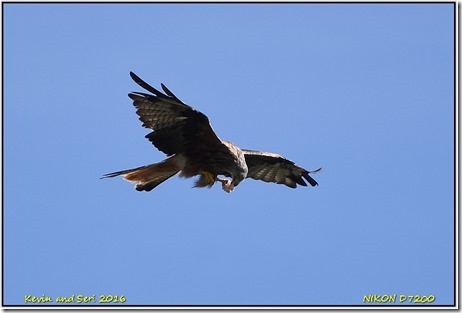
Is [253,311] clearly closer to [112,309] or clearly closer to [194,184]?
[112,309]

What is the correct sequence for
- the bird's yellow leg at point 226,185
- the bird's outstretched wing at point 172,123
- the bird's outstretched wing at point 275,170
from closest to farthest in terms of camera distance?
the bird's outstretched wing at point 172,123, the bird's yellow leg at point 226,185, the bird's outstretched wing at point 275,170

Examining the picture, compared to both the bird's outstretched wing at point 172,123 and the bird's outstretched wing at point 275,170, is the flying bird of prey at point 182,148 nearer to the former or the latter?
the bird's outstretched wing at point 172,123

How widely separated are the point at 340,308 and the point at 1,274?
13.4 ft

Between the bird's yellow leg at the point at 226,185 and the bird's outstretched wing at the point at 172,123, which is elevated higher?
the bird's outstretched wing at the point at 172,123

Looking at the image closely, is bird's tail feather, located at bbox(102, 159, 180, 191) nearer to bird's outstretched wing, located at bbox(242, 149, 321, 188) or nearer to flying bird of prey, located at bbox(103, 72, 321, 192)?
flying bird of prey, located at bbox(103, 72, 321, 192)

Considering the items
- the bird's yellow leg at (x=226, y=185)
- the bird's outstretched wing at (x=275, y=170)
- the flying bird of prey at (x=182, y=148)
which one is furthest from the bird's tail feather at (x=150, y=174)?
the bird's outstretched wing at (x=275, y=170)

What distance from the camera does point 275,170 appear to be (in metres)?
13.7

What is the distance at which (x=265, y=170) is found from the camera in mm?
13672

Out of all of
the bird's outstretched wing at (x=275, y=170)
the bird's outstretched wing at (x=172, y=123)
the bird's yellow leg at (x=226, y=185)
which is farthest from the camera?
the bird's outstretched wing at (x=275, y=170)

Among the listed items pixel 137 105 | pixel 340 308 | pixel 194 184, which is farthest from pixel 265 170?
pixel 340 308

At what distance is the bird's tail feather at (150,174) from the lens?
12055 millimetres

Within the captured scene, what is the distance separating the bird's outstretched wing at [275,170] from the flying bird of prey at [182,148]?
119 centimetres

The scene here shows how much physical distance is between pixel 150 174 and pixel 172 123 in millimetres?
874

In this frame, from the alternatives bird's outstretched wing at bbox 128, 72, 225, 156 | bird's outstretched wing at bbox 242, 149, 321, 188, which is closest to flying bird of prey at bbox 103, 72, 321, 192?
bird's outstretched wing at bbox 128, 72, 225, 156
